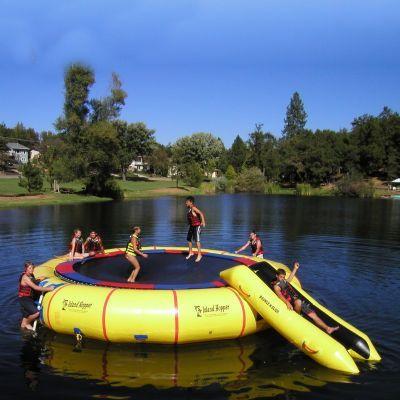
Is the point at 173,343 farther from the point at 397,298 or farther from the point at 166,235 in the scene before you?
the point at 166,235

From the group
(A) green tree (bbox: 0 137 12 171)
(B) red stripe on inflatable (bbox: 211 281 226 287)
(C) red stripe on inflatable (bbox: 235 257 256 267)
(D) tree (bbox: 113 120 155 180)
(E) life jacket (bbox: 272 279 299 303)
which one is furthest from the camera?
(D) tree (bbox: 113 120 155 180)

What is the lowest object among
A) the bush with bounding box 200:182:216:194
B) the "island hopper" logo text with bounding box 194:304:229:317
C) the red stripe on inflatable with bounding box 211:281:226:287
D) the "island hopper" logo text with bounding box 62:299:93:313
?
the "island hopper" logo text with bounding box 62:299:93:313

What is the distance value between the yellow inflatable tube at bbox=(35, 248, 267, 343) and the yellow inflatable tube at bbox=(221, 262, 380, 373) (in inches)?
19.8

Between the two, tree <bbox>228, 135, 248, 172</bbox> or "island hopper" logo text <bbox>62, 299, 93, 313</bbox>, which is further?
tree <bbox>228, 135, 248, 172</bbox>

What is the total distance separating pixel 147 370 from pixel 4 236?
22196 millimetres

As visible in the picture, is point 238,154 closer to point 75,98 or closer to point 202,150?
point 202,150

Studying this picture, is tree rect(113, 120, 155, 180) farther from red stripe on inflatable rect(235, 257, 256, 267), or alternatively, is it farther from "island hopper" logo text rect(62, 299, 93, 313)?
"island hopper" logo text rect(62, 299, 93, 313)

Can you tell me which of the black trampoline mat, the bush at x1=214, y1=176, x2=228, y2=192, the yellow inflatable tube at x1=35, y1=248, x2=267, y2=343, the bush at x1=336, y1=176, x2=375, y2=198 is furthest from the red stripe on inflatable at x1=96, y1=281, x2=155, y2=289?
the bush at x1=214, y1=176, x2=228, y2=192

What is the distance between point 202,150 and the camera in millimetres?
120000

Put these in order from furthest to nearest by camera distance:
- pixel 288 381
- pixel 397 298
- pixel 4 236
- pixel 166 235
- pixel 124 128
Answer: pixel 124 128 → pixel 166 235 → pixel 4 236 → pixel 397 298 → pixel 288 381

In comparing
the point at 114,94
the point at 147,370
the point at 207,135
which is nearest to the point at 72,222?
the point at 147,370

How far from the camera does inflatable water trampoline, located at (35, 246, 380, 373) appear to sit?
11227 mm

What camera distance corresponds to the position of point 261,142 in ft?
419

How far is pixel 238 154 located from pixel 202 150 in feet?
39.7
